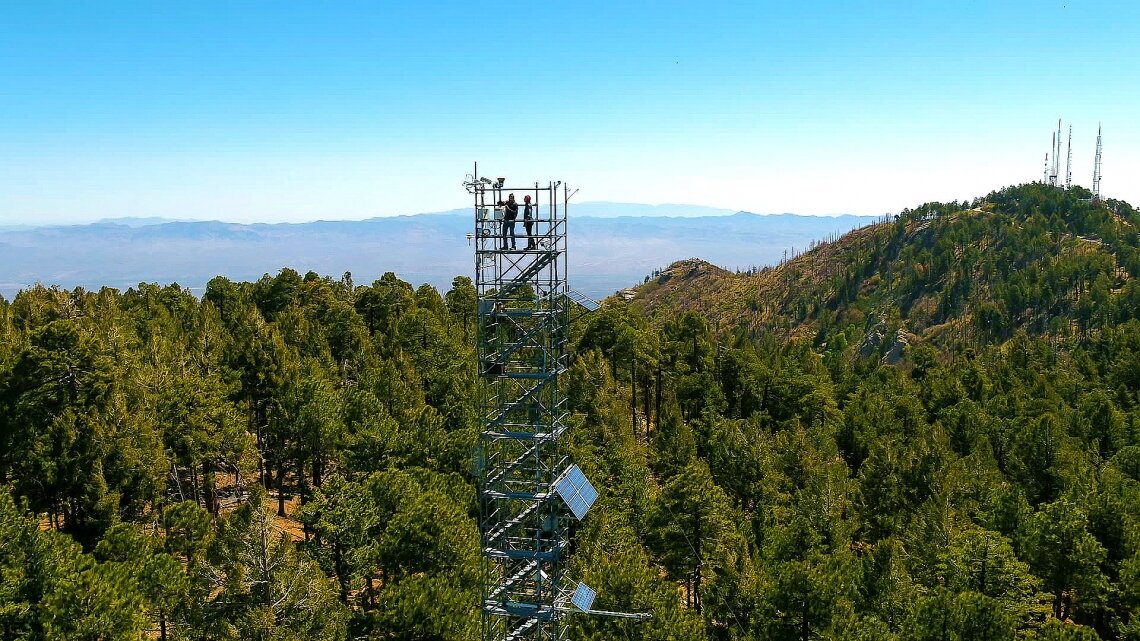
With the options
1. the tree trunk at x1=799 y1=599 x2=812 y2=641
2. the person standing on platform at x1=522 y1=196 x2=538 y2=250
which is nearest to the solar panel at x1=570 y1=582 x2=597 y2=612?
the person standing on platform at x1=522 y1=196 x2=538 y2=250

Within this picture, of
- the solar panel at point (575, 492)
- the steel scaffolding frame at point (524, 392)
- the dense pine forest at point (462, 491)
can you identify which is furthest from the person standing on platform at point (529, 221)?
the dense pine forest at point (462, 491)

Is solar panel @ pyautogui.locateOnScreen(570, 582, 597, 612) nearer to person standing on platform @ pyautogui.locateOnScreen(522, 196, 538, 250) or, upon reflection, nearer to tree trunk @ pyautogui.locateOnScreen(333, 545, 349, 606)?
person standing on platform @ pyautogui.locateOnScreen(522, 196, 538, 250)

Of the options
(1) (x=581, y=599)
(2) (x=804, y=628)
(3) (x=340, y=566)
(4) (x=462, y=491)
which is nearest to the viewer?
(1) (x=581, y=599)


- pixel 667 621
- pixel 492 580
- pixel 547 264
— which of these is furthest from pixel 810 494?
pixel 547 264

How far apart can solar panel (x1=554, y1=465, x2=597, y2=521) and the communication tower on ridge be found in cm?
3

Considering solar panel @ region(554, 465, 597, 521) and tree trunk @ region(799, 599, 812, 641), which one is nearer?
solar panel @ region(554, 465, 597, 521)

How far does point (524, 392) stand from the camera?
64.6ft

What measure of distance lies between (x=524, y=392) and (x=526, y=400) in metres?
0.43

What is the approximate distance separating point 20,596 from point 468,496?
1804 centimetres

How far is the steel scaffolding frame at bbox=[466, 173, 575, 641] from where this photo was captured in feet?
61.3

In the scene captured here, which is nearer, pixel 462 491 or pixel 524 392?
pixel 524 392

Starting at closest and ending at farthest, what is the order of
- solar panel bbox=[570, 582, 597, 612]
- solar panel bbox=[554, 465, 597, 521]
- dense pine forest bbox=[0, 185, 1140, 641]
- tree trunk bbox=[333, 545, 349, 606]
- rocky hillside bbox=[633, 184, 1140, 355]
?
solar panel bbox=[554, 465, 597, 521]
solar panel bbox=[570, 582, 597, 612]
dense pine forest bbox=[0, 185, 1140, 641]
tree trunk bbox=[333, 545, 349, 606]
rocky hillside bbox=[633, 184, 1140, 355]

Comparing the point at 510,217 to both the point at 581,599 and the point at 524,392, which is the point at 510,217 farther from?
the point at 581,599

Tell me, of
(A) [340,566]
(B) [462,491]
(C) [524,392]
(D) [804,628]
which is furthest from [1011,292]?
(C) [524,392]
